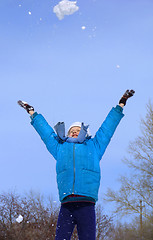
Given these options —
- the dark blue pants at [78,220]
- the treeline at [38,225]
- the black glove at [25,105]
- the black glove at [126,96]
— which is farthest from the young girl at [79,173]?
the treeline at [38,225]

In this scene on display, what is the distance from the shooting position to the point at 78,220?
3.08m

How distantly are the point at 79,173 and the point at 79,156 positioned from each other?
7.0 inches

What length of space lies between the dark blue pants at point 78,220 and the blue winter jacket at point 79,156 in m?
0.13

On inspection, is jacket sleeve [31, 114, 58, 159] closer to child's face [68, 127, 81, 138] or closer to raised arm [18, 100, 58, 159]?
raised arm [18, 100, 58, 159]

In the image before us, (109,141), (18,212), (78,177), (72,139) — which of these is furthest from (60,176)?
(18,212)

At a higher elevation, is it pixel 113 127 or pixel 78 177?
pixel 113 127

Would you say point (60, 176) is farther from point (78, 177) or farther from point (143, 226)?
point (143, 226)

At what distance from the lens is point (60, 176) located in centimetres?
318

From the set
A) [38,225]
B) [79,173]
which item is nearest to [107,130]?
[79,173]

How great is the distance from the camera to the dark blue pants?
10.0ft

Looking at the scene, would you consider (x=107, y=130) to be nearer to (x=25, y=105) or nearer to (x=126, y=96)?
(x=126, y=96)

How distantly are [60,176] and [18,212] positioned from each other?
566 inches

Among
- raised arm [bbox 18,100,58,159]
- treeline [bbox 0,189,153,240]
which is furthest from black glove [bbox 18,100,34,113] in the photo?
treeline [bbox 0,189,153,240]

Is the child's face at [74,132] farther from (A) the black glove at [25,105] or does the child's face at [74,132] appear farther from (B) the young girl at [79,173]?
(A) the black glove at [25,105]
